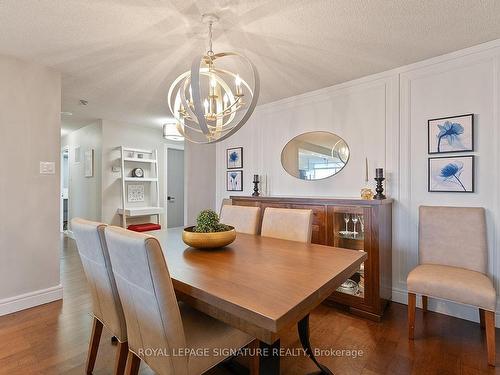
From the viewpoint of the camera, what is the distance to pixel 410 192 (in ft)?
8.27

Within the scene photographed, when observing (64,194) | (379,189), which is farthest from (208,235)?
(64,194)

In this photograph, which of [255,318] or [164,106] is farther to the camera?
[164,106]

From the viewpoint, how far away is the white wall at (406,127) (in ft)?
7.07

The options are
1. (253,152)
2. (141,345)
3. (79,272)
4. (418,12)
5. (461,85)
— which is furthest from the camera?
(253,152)

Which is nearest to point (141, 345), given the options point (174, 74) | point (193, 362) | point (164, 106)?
point (193, 362)

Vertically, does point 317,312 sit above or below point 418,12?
below

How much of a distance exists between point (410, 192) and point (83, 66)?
3.30m

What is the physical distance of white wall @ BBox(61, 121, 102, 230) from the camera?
4.66m

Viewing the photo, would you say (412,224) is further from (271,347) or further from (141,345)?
(141,345)

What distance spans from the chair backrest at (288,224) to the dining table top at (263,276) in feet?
0.73

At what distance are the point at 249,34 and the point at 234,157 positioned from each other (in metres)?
2.13

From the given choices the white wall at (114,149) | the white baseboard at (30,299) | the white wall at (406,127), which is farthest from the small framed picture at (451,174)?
the white wall at (114,149)

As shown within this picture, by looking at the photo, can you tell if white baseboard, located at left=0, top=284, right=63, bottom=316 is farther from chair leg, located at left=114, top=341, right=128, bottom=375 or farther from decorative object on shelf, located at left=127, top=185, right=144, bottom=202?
decorative object on shelf, located at left=127, top=185, right=144, bottom=202

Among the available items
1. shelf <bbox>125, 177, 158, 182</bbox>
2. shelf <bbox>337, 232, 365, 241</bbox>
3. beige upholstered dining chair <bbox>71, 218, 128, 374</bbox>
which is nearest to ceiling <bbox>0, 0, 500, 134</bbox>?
beige upholstered dining chair <bbox>71, 218, 128, 374</bbox>
